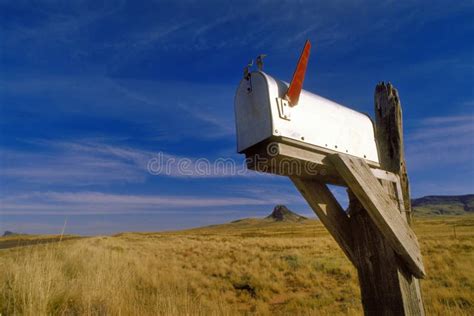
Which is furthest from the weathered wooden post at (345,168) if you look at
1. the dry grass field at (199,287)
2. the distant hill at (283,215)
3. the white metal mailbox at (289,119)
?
the distant hill at (283,215)

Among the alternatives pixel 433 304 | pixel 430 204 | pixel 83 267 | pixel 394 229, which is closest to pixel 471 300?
pixel 433 304

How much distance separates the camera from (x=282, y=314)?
5.59 meters

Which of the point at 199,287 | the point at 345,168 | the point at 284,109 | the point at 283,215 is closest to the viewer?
the point at 284,109

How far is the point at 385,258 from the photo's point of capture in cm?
195

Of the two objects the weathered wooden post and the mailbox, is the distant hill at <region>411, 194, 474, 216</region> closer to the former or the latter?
the weathered wooden post

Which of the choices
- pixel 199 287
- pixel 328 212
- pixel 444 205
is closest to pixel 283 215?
pixel 444 205

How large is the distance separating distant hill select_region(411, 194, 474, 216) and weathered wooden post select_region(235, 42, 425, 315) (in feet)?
524

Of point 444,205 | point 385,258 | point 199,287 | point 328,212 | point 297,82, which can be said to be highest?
point 444,205

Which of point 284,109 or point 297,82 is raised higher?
point 297,82

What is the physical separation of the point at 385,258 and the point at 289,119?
114 cm

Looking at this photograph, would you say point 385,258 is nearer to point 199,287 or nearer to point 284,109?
point 284,109

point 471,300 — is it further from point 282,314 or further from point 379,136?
point 379,136

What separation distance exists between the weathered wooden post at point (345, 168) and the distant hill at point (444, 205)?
160 meters

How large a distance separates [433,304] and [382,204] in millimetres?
4806
